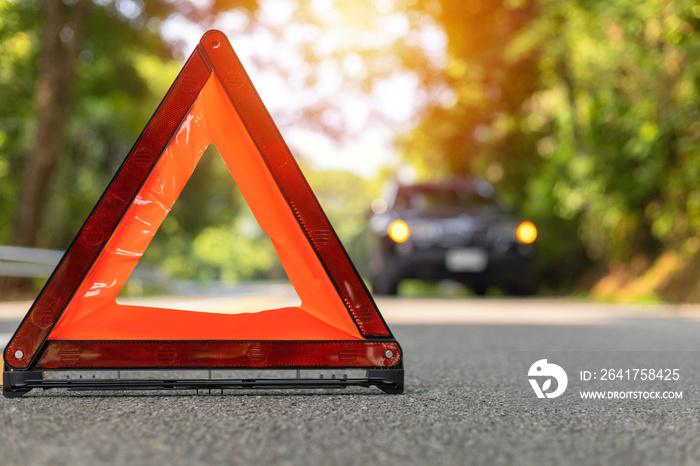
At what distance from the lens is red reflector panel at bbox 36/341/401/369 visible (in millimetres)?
3279

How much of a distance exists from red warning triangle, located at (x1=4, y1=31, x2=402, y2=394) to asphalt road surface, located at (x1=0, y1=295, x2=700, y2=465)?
0.18m

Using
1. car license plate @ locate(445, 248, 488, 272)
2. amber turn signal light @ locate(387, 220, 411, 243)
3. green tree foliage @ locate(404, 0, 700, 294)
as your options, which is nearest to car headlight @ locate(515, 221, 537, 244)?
car license plate @ locate(445, 248, 488, 272)

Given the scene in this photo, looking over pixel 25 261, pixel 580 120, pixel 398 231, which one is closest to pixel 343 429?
pixel 398 231

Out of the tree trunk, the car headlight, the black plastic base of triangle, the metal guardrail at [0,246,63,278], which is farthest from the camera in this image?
the tree trunk

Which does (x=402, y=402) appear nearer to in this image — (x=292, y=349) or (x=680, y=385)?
(x=292, y=349)

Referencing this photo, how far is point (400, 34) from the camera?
66.8 feet

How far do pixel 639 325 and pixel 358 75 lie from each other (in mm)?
14324

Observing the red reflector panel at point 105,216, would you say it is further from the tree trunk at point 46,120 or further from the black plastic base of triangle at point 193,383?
the tree trunk at point 46,120

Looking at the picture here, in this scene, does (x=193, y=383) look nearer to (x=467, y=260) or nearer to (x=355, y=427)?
(x=355, y=427)

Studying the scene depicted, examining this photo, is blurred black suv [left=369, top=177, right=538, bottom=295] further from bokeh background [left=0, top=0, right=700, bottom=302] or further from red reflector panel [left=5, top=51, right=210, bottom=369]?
red reflector panel [left=5, top=51, right=210, bottom=369]

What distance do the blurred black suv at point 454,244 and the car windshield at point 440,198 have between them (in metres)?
0.16

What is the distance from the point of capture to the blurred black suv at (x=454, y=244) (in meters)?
10.3

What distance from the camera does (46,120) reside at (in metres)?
15.4

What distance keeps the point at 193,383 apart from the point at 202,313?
275 mm
